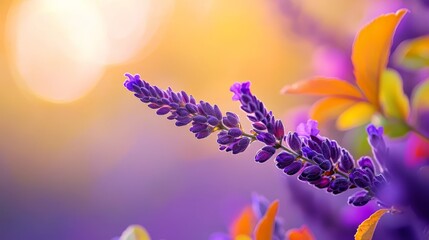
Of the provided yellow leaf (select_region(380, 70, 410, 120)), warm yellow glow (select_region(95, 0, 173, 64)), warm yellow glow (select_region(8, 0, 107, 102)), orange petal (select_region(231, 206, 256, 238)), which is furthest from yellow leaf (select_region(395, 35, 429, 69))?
warm yellow glow (select_region(8, 0, 107, 102))

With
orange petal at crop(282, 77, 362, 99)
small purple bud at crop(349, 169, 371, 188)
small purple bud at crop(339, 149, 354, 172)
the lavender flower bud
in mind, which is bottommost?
small purple bud at crop(349, 169, 371, 188)

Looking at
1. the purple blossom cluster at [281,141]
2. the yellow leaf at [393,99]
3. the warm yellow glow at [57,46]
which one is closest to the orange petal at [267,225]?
the purple blossom cluster at [281,141]

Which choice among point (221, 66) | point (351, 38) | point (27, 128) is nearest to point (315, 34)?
point (351, 38)

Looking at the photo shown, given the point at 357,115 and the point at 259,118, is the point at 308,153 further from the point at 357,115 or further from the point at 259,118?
the point at 357,115

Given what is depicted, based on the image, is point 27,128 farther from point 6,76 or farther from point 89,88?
point 6,76

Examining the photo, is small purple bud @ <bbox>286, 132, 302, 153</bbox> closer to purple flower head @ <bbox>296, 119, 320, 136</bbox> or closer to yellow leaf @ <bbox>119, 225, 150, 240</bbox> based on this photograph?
purple flower head @ <bbox>296, 119, 320, 136</bbox>

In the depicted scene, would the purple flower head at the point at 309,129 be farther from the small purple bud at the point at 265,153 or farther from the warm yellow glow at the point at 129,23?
the warm yellow glow at the point at 129,23

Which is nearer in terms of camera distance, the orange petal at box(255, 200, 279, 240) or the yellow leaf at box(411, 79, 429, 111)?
the orange petal at box(255, 200, 279, 240)
